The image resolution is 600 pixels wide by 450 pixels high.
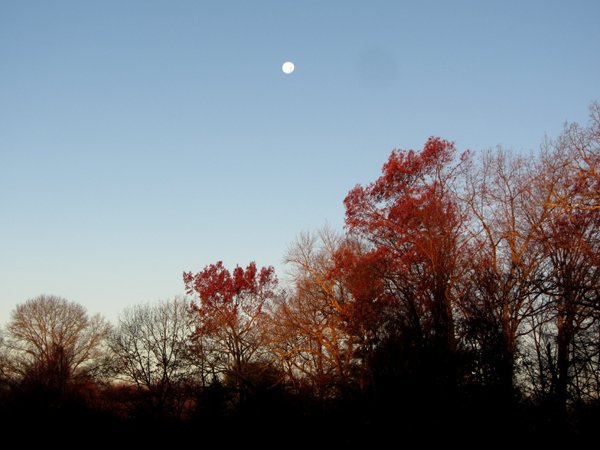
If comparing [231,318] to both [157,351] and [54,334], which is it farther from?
[54,334]

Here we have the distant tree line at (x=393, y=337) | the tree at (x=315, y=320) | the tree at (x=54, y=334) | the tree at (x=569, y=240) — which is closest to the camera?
the distant tree line at (x=393, y=337)

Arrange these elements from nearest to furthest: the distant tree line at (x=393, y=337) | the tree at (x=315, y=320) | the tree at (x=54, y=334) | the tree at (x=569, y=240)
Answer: the distant tree line at (x=393, y=337)
the tree at (x=569, y=240)
the tree at (x=315, y=320)
the tree at (x=54, y=334)

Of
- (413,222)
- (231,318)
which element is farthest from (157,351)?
(413,222)

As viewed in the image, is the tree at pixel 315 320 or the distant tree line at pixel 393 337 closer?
the distant tree line at pixel 393 337

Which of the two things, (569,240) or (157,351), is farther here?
(157,351)

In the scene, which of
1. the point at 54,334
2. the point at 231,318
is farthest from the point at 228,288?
the point at 54,334

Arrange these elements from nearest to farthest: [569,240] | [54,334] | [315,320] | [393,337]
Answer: [393,337] < [569,240] < [315,320] < [54,334]

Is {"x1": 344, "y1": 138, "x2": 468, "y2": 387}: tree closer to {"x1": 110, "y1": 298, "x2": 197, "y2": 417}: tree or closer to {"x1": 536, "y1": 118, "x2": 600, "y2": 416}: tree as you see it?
{"x1": 536, "y1": 118, "x2": 600, "y2": 416}: tree

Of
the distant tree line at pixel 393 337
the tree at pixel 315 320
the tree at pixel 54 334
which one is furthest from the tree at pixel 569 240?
the tree at pixel 54 334

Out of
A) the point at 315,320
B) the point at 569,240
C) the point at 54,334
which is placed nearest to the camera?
the point at 569,240

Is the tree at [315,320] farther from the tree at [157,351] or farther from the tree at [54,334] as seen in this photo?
the tree at [54,334]

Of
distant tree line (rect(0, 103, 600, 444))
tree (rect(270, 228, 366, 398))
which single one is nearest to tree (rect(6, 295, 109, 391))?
distant tree line (rect(0, 103, 600, 444))

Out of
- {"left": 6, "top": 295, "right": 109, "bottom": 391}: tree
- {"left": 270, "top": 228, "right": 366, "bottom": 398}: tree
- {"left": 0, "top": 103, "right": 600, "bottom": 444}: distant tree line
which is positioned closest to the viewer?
{"left": 0, "top": 103, "right": 600, "bottom": 444}: distant tree line

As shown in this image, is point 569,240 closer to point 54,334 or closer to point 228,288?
point 228,288
